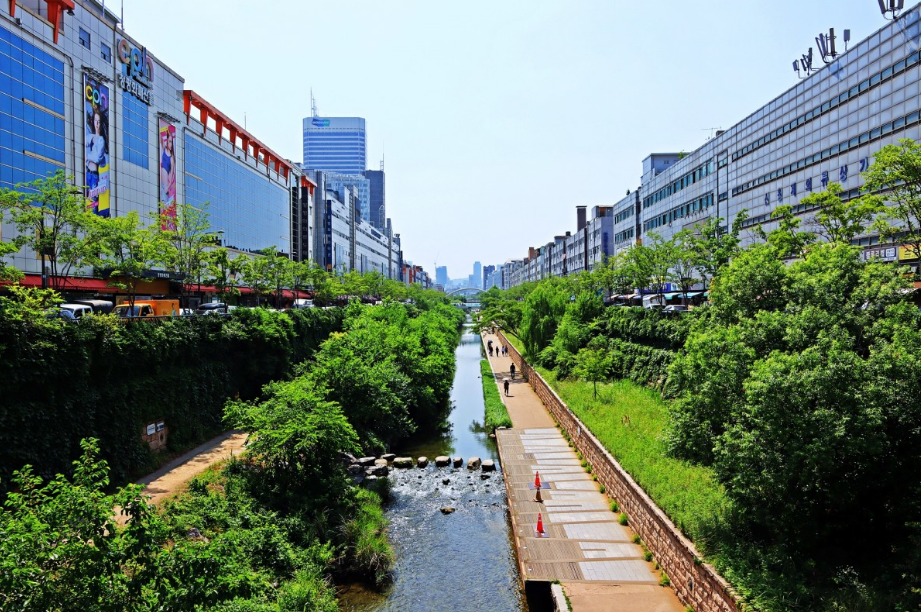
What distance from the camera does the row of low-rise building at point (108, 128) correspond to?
3644 centimetres

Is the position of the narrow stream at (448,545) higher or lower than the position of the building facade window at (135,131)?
lower

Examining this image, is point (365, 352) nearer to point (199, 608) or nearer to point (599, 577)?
point (599, 577)

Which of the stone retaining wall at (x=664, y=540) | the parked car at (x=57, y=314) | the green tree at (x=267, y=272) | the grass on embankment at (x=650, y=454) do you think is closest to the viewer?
the stone retaining wall at (x=664, y=540)

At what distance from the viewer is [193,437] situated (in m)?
26.9

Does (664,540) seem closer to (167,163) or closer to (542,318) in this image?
(542,318)

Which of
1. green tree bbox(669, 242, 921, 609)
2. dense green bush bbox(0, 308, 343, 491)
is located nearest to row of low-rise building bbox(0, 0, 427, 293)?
dense green bush bbox(0, 308, 343, 491)

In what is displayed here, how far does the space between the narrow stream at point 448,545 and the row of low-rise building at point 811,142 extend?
1865 centimetres

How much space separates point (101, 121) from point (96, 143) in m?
1.92

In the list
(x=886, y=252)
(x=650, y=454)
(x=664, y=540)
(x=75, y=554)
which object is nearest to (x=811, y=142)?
(x=886, y=252)

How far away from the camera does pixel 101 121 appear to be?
43.9 meters

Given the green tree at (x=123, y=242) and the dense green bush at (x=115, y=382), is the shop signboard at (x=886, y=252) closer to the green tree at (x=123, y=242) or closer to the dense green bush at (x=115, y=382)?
the dense green bush at (x=115, y=382)

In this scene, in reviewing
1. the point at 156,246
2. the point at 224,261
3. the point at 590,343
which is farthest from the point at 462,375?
the point at 156,246

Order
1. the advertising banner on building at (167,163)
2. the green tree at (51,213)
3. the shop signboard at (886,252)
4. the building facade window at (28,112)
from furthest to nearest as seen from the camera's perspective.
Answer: the advertising banner on building at (167,163) < the building facade window at (28,112) < the shop signboard at (886,252) < the green tree at (51,213)

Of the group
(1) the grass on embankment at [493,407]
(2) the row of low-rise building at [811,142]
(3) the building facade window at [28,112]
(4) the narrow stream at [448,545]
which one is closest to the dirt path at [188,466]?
(4) the narrow stream at [448,545]
